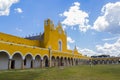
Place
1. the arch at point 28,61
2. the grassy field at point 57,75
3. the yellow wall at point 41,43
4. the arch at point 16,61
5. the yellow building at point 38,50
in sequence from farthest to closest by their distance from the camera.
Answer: the arch at point 28,61
the arch at point 16,61
the yellow building at point 38,50
the yellow wall at point 41,43
the grassy field at point 57,75

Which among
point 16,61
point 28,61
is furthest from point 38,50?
point 16,61

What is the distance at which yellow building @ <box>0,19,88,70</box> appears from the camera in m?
33.5

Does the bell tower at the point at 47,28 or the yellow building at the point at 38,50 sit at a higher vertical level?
the bell tower at the point at 47,28

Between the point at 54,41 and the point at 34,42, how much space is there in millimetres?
7058

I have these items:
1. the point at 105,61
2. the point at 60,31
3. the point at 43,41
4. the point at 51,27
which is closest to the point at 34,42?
the point at 43,41

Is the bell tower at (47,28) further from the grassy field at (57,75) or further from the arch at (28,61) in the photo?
the grassy field at (57,75)

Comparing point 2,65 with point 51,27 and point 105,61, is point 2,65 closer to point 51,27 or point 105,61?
point 51,27

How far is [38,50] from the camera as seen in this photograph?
135ft

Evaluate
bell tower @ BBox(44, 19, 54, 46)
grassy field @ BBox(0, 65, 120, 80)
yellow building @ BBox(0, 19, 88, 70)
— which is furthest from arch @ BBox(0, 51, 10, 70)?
bell tower @ BBox(44, 19, 54, 46)

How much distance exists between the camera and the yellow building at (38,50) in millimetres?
33519

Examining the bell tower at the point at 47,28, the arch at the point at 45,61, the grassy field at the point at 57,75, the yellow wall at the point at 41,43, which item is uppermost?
the bell tower at the point at 47,28

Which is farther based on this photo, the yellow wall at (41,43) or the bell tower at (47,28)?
the bell tower at (47,28)

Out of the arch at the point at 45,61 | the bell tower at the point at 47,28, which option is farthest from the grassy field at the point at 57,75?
the bell tower at the point at 47,28

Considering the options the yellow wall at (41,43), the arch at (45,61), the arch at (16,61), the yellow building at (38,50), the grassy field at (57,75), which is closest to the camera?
the grassy field at (57,75)
